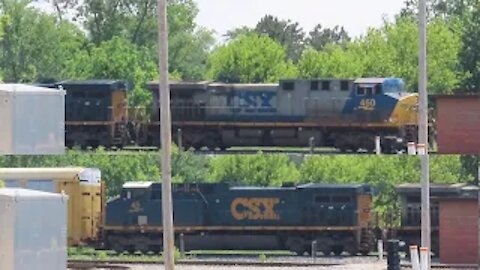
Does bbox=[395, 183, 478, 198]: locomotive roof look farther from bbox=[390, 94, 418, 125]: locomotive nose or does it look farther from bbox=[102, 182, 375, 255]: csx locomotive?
bbox=[390, 94, 418, 125]: locomotive nose

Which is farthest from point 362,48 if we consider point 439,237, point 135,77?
point 439,237

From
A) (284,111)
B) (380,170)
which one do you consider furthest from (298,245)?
(380,170)

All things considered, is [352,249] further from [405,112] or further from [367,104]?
[367,104]

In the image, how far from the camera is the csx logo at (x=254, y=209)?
158ft

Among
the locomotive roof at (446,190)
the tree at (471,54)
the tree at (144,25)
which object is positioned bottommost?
the locomotive roof at (446,190)

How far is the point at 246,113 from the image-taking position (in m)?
51.5

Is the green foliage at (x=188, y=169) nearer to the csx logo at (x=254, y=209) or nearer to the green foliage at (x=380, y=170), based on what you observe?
the green foliage at (x=380, y=170)

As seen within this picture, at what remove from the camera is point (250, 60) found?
93250 millimetres

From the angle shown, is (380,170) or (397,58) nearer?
(380,170)

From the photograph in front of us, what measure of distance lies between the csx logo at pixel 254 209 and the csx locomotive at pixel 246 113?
3.33 metres

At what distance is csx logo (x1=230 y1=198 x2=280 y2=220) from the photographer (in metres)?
48.1

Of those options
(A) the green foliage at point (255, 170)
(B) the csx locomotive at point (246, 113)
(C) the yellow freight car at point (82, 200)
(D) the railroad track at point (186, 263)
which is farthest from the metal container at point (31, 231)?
(A) the green foliage at point (255, 170)

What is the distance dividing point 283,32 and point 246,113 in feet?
271

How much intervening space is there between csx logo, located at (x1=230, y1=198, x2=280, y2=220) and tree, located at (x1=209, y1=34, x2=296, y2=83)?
138 ft
